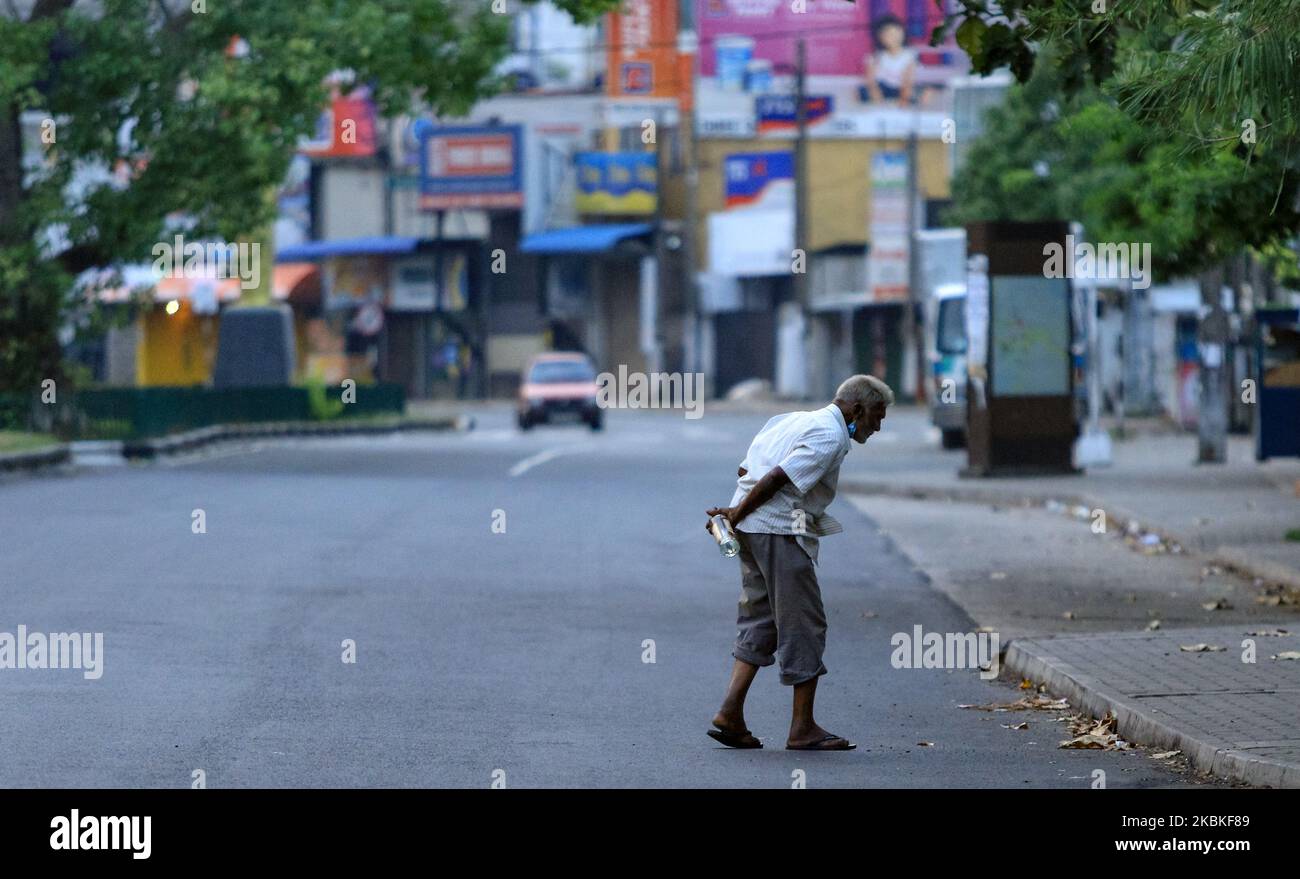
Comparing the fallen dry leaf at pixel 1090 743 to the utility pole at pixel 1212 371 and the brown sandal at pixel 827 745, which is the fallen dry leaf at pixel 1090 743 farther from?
the utility pole at pixel 1212 371

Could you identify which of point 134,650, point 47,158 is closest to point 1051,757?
point 134,650

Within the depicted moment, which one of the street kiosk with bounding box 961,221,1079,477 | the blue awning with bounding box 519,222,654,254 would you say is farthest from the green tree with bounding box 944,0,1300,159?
the blue awning with bounding box 519,222,654,254

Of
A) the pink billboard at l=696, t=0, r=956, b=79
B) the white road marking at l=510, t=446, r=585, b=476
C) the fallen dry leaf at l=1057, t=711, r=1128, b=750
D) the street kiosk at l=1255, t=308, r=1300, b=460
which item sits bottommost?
the white road marking at l=510, t=446, r=585, b=476

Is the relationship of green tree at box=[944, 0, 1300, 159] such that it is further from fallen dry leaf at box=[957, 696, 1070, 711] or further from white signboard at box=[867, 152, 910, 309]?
white signboard at box=[867, 152, 910, 309]

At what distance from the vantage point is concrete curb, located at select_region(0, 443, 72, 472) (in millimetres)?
25391

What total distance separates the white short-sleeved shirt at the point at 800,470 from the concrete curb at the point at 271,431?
837 inches

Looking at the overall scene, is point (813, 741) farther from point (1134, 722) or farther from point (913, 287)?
point (913, 287)

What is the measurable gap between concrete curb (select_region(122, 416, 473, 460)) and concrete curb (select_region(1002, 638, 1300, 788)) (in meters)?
19.4

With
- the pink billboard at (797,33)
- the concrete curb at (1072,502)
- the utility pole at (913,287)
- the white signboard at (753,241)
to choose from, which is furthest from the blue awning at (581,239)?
the concrete curb at (1072,502)

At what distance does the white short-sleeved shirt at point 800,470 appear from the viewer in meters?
9.06

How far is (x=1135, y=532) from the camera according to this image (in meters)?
20.0

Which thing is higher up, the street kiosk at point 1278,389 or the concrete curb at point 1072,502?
the street kiosk at point 1278,389
